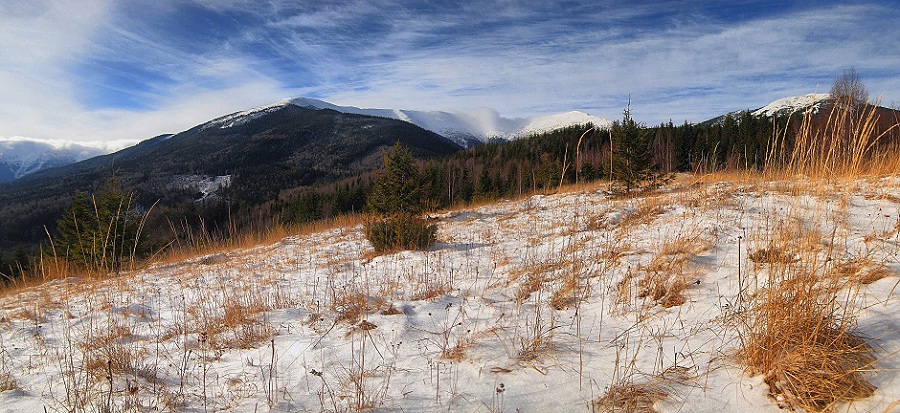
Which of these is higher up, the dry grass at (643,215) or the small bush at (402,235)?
the dry grass at (643,215)

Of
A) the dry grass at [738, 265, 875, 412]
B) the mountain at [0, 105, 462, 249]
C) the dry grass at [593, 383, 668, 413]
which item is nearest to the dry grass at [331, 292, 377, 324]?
the dry grass at [593, 383, 668, 413]

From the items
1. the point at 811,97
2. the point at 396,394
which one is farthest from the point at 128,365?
the point at 811,97

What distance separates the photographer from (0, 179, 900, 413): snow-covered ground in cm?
202

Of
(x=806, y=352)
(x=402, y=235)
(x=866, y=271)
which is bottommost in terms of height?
(x=402, y=235)

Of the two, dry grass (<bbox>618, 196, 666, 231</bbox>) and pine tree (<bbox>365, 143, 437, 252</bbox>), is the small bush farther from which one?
dry grass (<bbox>618, 196, 666, 231</bbox>)

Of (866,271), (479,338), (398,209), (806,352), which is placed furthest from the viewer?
(398,209)

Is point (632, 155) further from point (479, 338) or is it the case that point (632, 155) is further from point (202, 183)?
point (202, 183)

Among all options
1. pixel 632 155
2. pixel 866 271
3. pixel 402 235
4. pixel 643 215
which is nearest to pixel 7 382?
pixel 402 235

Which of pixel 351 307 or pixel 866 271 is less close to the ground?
pixel 866 271

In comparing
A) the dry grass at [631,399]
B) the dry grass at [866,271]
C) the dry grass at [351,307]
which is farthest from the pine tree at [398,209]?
the dry grass at [866,271]

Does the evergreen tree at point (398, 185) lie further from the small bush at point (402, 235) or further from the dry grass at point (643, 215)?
the dry grass at point (643, 215)

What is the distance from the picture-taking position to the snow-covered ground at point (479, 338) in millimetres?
2023

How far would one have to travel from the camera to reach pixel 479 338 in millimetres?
2752

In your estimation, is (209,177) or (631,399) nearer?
(631,399)
